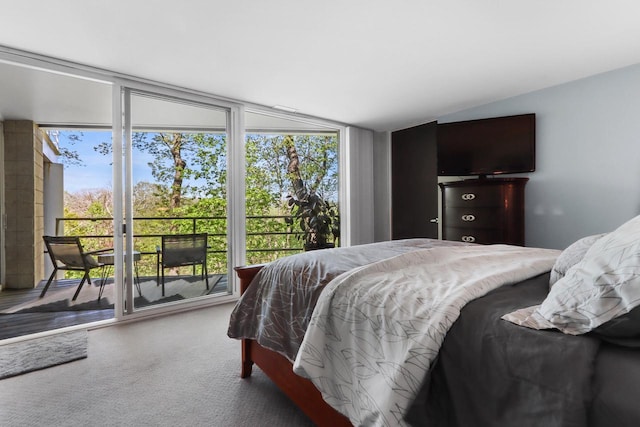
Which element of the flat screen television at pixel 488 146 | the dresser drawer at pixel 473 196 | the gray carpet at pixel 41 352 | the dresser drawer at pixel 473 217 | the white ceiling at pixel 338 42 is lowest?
the gray carpet at pixel 41 352

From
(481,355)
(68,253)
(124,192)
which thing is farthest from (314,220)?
(481,355)

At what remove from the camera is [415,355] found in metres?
0.95

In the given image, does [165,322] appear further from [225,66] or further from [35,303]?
[225,66]

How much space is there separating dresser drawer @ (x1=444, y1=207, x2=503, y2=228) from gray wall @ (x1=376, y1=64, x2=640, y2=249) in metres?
0.65

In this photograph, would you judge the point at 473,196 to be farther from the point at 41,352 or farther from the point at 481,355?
the point at 41,352

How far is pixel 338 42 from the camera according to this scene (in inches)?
97.4

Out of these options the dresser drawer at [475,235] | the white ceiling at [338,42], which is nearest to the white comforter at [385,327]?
the white ceiling at [338,42]

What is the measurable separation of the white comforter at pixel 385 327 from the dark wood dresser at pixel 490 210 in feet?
6.10

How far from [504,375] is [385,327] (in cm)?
35

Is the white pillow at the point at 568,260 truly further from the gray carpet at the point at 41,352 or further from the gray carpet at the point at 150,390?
the gray carpet at the point at 41,352

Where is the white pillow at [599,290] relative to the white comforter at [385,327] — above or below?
above

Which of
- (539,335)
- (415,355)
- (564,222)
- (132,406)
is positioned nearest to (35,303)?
(132,406)

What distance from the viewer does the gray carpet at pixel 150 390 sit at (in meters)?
1.65

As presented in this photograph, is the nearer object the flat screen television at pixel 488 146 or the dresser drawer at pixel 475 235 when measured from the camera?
the dresser drawer at pixel 475 235
